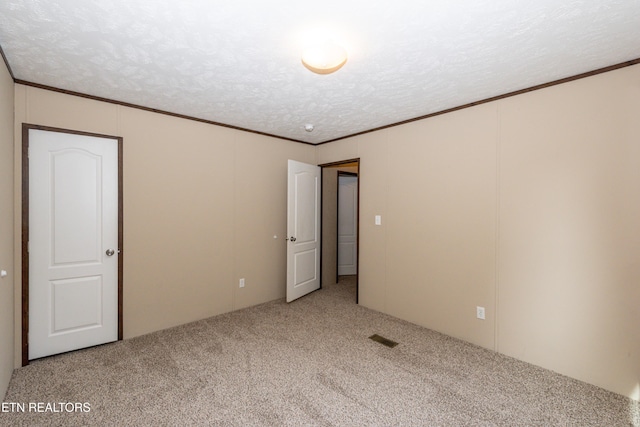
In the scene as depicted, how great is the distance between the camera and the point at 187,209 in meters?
3.41

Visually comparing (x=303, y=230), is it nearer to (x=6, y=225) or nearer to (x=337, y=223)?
(x=337, y=223)

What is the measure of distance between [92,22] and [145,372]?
2.57 metres

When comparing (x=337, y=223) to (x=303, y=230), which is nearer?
(x=303, y=230)

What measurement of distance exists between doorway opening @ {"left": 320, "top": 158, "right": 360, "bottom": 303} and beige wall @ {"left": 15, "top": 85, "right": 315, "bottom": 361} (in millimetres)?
995

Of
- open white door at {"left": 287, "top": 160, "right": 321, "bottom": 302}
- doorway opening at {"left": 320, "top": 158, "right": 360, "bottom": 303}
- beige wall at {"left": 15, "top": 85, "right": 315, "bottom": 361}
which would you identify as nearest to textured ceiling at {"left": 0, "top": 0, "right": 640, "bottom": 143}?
beige wall at {"left": 15, "top": 85, "right": 315, "bottom": 361}

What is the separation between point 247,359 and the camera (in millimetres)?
2611

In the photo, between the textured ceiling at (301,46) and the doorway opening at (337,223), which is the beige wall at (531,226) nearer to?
the textured ceiling at (301,46)

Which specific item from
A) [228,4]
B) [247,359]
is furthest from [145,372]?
[228,4]

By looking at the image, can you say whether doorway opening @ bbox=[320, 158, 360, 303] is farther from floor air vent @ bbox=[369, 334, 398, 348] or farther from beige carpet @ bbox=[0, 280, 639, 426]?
beige carpet @ bbox=[0, 280, 639, 426]

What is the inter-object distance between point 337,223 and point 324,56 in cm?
380

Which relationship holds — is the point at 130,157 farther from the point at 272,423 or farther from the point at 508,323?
the point at 508,323

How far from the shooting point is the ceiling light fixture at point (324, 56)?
182 cm

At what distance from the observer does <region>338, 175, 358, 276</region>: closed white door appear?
6.00 meters

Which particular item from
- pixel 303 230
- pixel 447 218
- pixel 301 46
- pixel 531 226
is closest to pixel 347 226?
pixel 303 230
